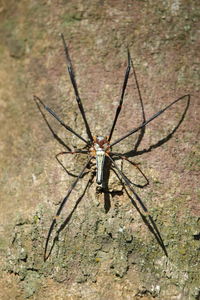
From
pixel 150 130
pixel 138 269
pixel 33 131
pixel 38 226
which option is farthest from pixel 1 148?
pixel 138 269

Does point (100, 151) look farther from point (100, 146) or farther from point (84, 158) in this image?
point (84, 158)

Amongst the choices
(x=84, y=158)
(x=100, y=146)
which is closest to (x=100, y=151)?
(x=100, y=146)

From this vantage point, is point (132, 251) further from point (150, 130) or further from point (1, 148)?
point (1, 148)

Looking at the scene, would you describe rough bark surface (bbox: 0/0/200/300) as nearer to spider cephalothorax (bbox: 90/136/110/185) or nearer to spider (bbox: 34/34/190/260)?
spider (bbox: 34/34/190/260)

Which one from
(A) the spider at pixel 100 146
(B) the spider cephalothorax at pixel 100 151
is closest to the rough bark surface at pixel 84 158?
(A) the spider at pixel 100 146

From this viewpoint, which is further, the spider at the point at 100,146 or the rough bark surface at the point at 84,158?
the spider at the point at 100,146

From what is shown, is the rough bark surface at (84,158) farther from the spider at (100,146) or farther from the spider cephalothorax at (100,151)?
the spider cephalothorax at (100,151)

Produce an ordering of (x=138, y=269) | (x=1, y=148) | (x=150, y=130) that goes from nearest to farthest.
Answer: (x=138, y=269), (x=150, y=130), (x=1, y=148)

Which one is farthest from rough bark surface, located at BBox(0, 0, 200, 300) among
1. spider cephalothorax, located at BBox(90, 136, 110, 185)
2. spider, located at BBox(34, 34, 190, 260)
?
spider cephalothorax, located at BBox(90, 136, 110, 185)
